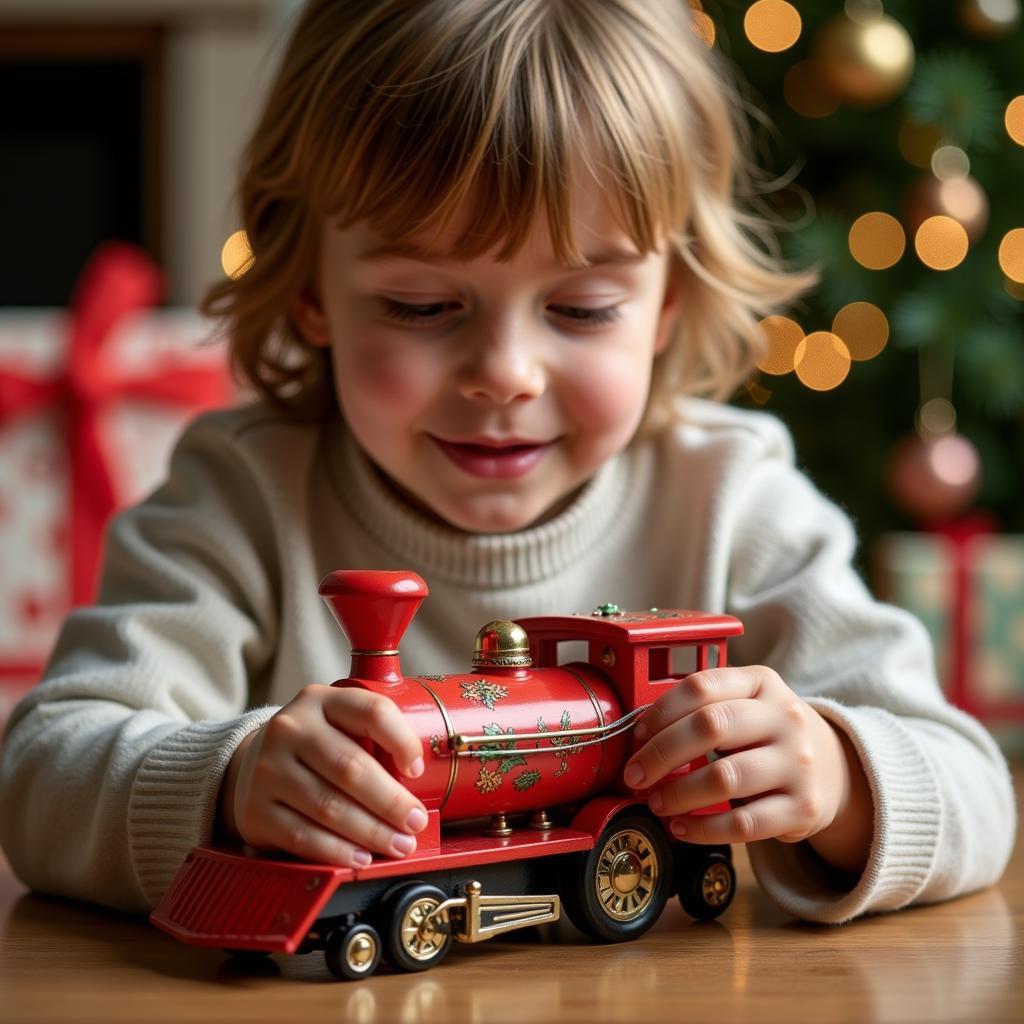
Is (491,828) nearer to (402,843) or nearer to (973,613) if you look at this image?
(402,843)

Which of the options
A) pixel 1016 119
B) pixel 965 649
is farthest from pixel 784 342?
pixel 965 649

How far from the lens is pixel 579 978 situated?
72cm

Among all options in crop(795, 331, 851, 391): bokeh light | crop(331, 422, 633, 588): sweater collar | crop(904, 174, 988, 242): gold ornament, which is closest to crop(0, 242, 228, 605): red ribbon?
crop(331, 422, 633, 588): sweater collar

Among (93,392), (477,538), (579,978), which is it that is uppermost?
(93,392)

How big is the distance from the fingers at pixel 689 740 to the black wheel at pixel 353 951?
0.53 feet

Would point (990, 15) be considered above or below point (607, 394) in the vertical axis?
above

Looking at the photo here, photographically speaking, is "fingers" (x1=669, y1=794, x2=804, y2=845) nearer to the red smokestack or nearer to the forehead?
the red smokestack

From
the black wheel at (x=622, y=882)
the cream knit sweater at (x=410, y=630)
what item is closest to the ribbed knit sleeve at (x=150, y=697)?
the cream knit sweater at (x=410, y=630)

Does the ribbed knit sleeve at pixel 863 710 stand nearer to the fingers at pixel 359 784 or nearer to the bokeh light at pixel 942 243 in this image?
the fingers at pixel 359 784

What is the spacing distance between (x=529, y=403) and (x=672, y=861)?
1.08 ft

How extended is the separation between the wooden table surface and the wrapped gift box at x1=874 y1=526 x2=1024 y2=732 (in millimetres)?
916

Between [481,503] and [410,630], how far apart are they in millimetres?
156

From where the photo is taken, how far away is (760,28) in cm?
205

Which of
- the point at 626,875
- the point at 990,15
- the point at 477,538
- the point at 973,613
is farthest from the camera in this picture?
the point at 990,15
